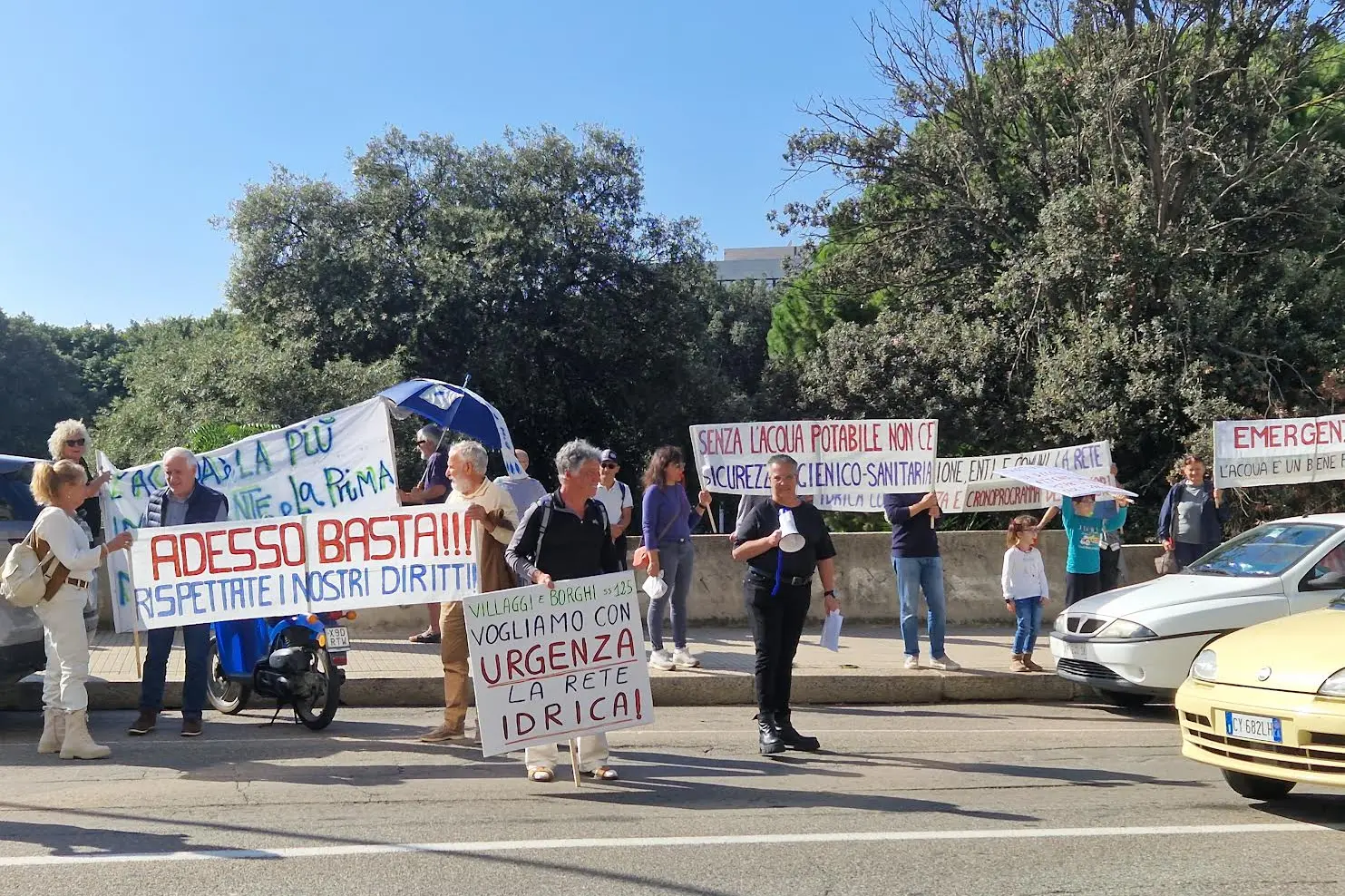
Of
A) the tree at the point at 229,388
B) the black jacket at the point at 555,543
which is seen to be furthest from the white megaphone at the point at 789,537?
the tree at the point at 229,388

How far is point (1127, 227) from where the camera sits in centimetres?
2062

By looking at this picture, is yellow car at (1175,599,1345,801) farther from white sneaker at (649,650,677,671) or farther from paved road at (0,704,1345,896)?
white sneaker at (649,650,677,671)

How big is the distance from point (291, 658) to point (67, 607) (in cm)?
143

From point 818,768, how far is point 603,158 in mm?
24174

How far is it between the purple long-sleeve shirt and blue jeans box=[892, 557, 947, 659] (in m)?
1.83

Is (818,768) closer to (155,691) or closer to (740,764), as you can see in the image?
(740,764)

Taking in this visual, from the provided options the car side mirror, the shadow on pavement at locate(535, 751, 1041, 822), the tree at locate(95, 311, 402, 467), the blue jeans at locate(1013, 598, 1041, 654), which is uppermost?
the tree at locate(95, 311, 402, 467)

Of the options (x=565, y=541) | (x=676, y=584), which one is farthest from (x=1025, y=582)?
(x=565, y=541)

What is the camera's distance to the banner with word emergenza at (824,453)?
1180cm

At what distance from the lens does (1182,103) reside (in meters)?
21.7

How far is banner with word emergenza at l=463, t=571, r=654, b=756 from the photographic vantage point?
22.3 ft

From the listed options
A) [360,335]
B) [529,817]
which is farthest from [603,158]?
[529,817]

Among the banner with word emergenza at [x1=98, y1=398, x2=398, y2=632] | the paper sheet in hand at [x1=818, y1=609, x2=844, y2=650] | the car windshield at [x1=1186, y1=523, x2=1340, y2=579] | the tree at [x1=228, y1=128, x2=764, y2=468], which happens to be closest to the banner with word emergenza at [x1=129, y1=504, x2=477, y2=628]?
the banner with word emergenza at [x1=98, y1=398, x2=398, y2=632]

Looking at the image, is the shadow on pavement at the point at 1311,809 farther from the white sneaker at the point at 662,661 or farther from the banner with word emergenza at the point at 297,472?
the banner with word emergenza at the point at 297,472
